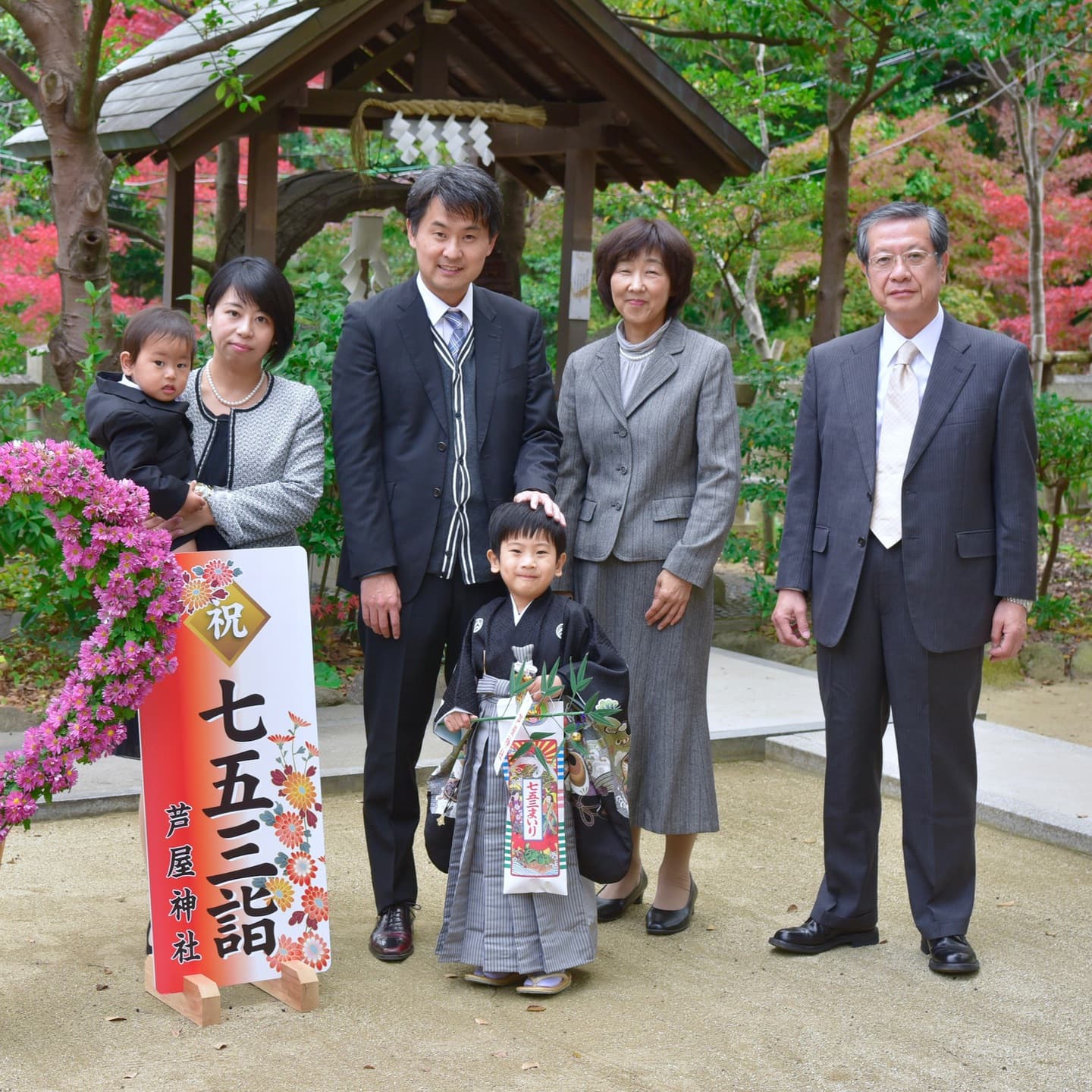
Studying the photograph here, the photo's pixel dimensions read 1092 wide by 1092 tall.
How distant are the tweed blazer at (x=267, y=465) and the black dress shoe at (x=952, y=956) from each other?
6.87ft

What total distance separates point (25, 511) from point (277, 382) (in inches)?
33.2

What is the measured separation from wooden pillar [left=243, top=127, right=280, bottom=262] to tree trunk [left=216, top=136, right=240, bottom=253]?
8.52ft

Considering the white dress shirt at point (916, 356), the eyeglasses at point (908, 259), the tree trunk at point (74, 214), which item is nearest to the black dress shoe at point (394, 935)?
the white dress shirt at point (916, 356)

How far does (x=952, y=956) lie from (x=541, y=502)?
5.48ft

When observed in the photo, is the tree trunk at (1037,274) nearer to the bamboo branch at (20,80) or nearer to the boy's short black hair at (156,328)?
the bamboo branch at (20,80)

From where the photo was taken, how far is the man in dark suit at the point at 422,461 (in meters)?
3.48

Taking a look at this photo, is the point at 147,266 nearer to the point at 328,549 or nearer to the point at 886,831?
the point at 328,549

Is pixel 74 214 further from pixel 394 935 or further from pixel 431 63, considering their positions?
pixel 394 935

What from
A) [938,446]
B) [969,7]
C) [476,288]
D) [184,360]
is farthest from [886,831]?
[969,7]

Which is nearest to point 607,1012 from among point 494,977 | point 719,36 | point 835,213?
point 494,977

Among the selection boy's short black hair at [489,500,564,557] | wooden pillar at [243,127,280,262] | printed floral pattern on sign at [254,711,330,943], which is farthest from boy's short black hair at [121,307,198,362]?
Result: wooden pillar at [243,127,280,262]

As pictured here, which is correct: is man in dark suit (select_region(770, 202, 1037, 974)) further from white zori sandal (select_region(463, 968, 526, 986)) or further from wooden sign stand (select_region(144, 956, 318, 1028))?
wooden sign stand (select_region(144, 956, 318, 1028))

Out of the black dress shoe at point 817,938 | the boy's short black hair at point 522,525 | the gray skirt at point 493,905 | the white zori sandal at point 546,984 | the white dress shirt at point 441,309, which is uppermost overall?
the white dress shirt at point 441,309

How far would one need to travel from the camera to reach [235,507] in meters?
3.34
